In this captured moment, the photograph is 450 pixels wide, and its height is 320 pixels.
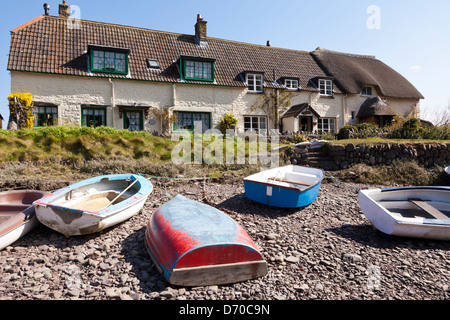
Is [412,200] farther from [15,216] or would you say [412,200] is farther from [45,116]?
[45,116]

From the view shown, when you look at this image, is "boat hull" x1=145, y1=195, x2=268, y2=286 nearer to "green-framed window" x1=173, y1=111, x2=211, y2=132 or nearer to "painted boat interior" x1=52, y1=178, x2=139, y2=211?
"painted boat interior" x1=52, y1=178, x2=139, y2=211

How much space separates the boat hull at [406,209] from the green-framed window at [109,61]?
14.3 m

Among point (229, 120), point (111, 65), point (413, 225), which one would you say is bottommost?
point (413, 225)

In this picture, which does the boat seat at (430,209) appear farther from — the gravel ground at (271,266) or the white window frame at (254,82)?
the white window frame at (254,82)

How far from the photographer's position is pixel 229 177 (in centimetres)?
937

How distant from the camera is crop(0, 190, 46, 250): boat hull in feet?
13.9

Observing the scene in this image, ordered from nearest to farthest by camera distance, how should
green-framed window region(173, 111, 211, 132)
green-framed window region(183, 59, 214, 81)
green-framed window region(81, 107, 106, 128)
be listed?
green-framed window region(81, 107, 106, 128) → green-framed window region(173, 111, 211, 132) → green-framed window region(183, 59, 214, 81)

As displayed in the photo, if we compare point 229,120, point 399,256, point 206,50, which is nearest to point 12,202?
point 399,256

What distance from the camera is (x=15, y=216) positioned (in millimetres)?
4508

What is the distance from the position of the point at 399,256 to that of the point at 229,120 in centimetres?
1336

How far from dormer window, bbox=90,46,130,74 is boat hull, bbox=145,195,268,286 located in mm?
13777

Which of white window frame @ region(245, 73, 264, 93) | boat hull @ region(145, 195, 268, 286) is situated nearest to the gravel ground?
boat hull @ region(145, 195, 268, 286)

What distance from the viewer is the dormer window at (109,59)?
48.8 ft

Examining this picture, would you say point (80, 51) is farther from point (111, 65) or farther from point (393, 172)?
point (393, 172)
